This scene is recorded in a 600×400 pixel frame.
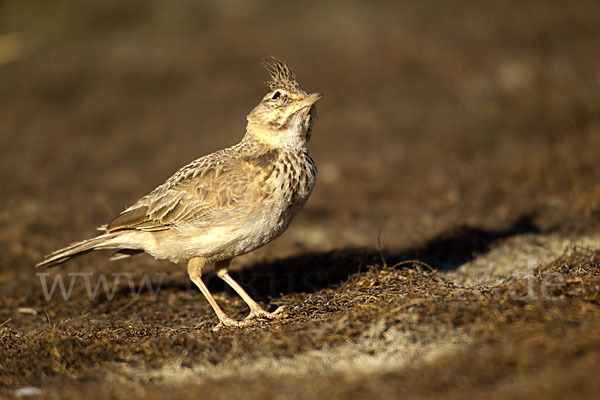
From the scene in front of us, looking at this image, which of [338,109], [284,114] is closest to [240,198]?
[284,114]

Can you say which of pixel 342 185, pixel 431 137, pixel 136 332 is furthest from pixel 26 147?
pixel 136 332

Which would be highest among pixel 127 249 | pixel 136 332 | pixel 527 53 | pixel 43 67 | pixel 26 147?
pixel 43 67

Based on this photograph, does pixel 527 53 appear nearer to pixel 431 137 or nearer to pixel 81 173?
pixel 431 137

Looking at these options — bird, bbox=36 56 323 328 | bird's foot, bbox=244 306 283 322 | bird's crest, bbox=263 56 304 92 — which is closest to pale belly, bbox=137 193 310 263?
bird, bbox=36 56 323 328

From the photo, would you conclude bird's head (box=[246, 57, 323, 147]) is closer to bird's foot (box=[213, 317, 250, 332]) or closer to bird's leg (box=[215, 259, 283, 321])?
bird's leg (box=[215, 259, 283, 321])

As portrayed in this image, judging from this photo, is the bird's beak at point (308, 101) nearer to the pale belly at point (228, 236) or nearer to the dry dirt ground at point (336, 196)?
the pale belly at point (228, 236)

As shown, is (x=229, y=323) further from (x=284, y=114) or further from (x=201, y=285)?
(x=284, y=114)

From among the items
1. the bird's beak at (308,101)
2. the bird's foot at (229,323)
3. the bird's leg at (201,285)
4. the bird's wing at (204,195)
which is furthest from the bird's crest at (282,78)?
the bird's foot at (229,323)
